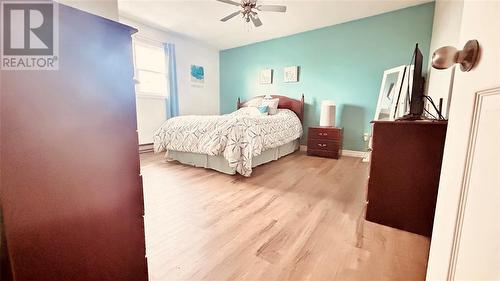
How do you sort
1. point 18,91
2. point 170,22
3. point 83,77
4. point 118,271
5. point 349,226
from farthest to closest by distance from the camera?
point 170,22
point 349,226
point 118,271
point 83,77
point 18,91

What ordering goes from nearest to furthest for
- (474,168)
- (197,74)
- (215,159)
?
(474,168), (215,159), (197,74)

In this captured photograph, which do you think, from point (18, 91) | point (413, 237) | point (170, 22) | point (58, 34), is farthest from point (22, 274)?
point (170, 22)

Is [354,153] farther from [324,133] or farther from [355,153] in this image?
[324,133]

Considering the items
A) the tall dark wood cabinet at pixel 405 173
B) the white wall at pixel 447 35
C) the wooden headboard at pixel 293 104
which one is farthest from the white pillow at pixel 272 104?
the tall dark wood cabinet at pixel 405 173

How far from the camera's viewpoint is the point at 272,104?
4.24m

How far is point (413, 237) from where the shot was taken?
135cm

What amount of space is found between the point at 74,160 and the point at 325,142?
11.7 ft

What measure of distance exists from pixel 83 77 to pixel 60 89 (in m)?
0.07

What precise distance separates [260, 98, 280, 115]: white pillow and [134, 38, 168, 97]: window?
210 cm

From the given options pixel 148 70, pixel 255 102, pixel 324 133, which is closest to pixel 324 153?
pixel 324 133

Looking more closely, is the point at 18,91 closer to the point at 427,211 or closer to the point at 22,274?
the point at 22,274

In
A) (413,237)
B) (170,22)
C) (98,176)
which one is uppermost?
(170,22)

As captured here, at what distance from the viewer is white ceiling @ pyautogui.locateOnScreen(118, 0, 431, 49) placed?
3016 mm

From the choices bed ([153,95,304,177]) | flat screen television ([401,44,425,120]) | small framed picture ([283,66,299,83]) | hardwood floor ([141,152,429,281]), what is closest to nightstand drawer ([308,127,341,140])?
bed ([153,95,304,177])
